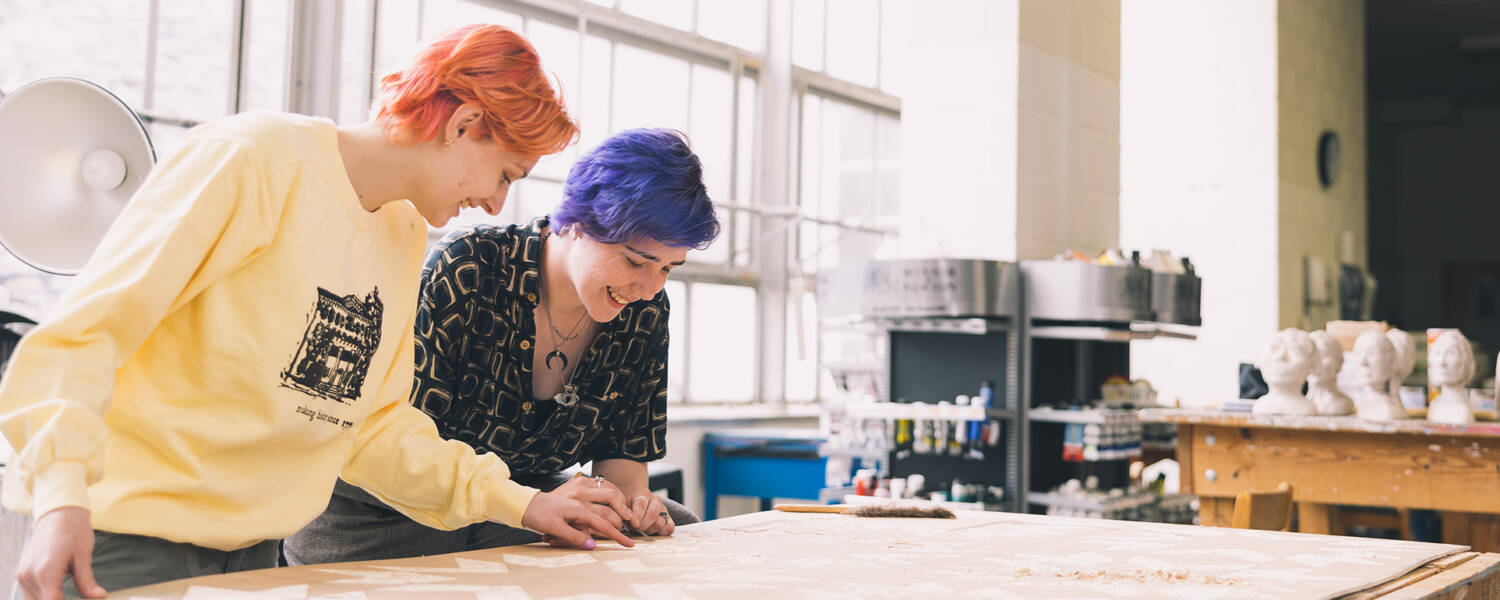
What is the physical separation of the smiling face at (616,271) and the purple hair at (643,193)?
0.03 m

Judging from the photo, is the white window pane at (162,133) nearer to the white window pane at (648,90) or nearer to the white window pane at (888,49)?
the white window pane at (648,90)

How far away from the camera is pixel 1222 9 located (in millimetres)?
7250

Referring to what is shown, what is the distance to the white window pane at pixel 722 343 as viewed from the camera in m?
7.16

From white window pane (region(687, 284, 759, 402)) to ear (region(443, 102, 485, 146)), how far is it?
18.1ft

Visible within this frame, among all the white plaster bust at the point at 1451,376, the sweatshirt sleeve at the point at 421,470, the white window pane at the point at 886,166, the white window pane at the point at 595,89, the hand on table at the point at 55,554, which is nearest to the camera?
the hand on table at the point at 55,554

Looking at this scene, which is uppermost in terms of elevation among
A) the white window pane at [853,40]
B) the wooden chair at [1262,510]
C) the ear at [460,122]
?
the white window pane at [853,40]

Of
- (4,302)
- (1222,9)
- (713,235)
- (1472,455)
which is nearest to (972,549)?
(713,235)

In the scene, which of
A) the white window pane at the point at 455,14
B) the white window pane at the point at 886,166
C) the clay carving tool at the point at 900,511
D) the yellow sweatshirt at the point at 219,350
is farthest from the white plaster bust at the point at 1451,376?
the white window pane at the point at 886,166

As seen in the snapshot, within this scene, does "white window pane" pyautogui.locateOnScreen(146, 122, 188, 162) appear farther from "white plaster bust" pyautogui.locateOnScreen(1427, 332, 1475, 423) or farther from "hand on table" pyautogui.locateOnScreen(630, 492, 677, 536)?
"white plaster bust" pyautogui.locateOnScreen(1427, 332, 1475, 423)

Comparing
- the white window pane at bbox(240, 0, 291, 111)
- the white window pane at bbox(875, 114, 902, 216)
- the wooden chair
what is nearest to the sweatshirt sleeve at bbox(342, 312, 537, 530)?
the wooden chair

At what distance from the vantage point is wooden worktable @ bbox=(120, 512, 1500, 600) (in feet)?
4.40

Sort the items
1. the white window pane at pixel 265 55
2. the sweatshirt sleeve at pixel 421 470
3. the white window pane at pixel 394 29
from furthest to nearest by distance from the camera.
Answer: the white window pane at pixel 394 29 < the white window pane at pixel 265 55 < the sweatshirt sleeve at pixel 421 470

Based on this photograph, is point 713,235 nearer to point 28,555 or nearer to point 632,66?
point 28,555

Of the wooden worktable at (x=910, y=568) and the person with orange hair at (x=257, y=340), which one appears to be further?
the wooden worktable at (x=910, y=568)
